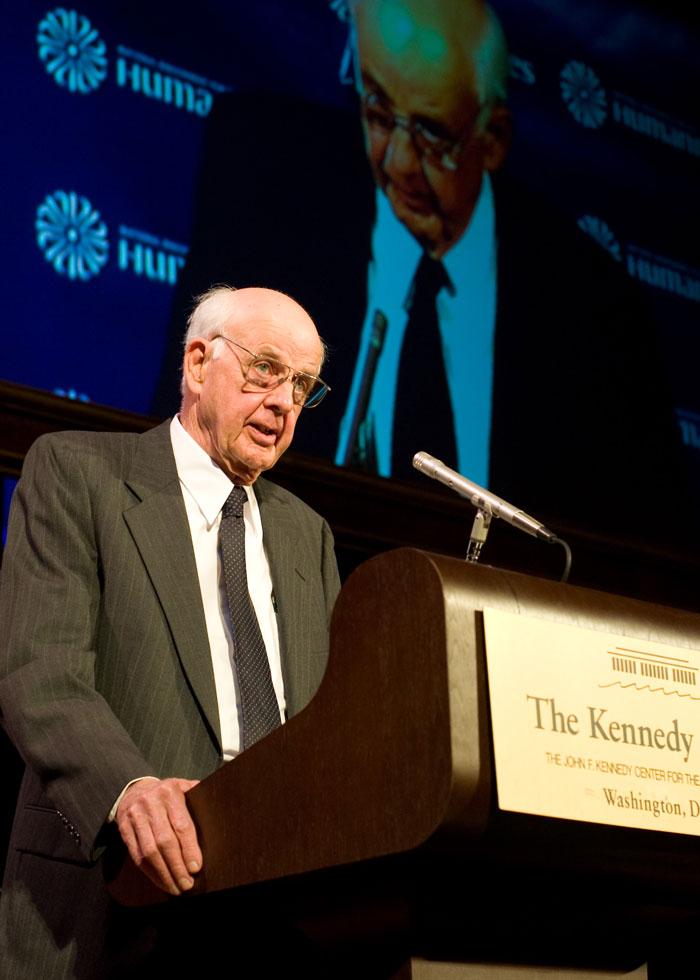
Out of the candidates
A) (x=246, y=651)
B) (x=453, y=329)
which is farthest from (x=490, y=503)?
(x=453, y=329)

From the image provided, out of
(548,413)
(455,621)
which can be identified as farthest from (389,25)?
(455,621)

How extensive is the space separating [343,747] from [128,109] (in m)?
2.59

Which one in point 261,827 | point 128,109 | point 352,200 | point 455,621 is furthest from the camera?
point 352,200

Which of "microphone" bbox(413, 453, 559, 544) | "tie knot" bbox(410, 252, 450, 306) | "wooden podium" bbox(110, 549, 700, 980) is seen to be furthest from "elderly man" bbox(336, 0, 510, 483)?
"wooden podium" bbox(110, 549, 700, 980)

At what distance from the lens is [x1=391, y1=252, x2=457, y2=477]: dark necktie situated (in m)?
3.89

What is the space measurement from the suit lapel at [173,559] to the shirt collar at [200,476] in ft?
0.20

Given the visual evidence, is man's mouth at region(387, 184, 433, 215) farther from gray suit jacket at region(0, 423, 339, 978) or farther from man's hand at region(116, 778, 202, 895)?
man's hand at region(116, 778, 202, 895)

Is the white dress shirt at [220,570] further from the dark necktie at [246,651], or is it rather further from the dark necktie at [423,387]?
the dark necktie at [423,387]

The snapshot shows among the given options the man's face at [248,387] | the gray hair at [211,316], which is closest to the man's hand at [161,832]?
the man's face at [248,387]

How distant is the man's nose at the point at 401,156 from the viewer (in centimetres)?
408

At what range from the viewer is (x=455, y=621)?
130cm

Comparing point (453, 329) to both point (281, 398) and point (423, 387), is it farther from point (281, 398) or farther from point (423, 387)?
point (281, 398)

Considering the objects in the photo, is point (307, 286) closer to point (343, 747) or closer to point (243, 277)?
point (243, 277)

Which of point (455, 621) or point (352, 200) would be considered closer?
point (455, 621)
